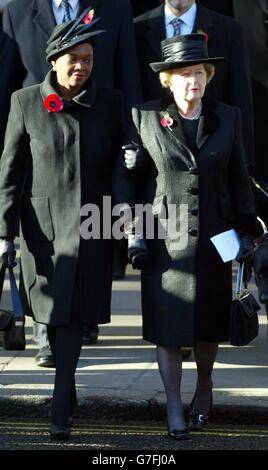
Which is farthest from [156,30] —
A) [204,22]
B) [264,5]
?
[264,5]

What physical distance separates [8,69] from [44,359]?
155 centimetres

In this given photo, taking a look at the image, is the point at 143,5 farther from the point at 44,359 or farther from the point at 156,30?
the point at 44,359

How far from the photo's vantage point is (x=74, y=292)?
7.01 metres

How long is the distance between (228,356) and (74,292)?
1733 mm

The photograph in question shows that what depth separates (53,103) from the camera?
23.1 feet

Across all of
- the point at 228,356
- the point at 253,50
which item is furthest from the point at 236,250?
the point at 253,50

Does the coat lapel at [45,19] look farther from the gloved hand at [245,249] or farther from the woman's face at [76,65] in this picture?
the gloved hand at [245,249]

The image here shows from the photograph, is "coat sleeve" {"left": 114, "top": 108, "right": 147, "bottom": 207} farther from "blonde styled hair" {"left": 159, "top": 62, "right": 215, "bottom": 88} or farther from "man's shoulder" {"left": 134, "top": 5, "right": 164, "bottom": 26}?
"man's shoulder" {"left": 134, "top": 5, "right": 164, "bottom": 26}

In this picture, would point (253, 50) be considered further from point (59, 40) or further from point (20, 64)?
point (59, 40)

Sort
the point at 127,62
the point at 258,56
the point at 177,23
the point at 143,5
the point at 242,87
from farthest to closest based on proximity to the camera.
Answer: the point at 143,5, the point at 258,56, the point at 177,23, the point at 242,87, the point at 127,62

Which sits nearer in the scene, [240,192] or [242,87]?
[240,192]

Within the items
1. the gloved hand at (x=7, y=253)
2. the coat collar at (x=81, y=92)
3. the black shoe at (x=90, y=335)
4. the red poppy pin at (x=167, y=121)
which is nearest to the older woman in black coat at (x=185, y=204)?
the red poppy pin at (x=167, y=121)

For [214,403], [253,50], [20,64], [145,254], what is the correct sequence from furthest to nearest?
[253,50] < [20,64] < [214,403] < [145,254]

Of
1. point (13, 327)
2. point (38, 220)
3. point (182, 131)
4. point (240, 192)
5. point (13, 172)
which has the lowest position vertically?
point (13, 327)
